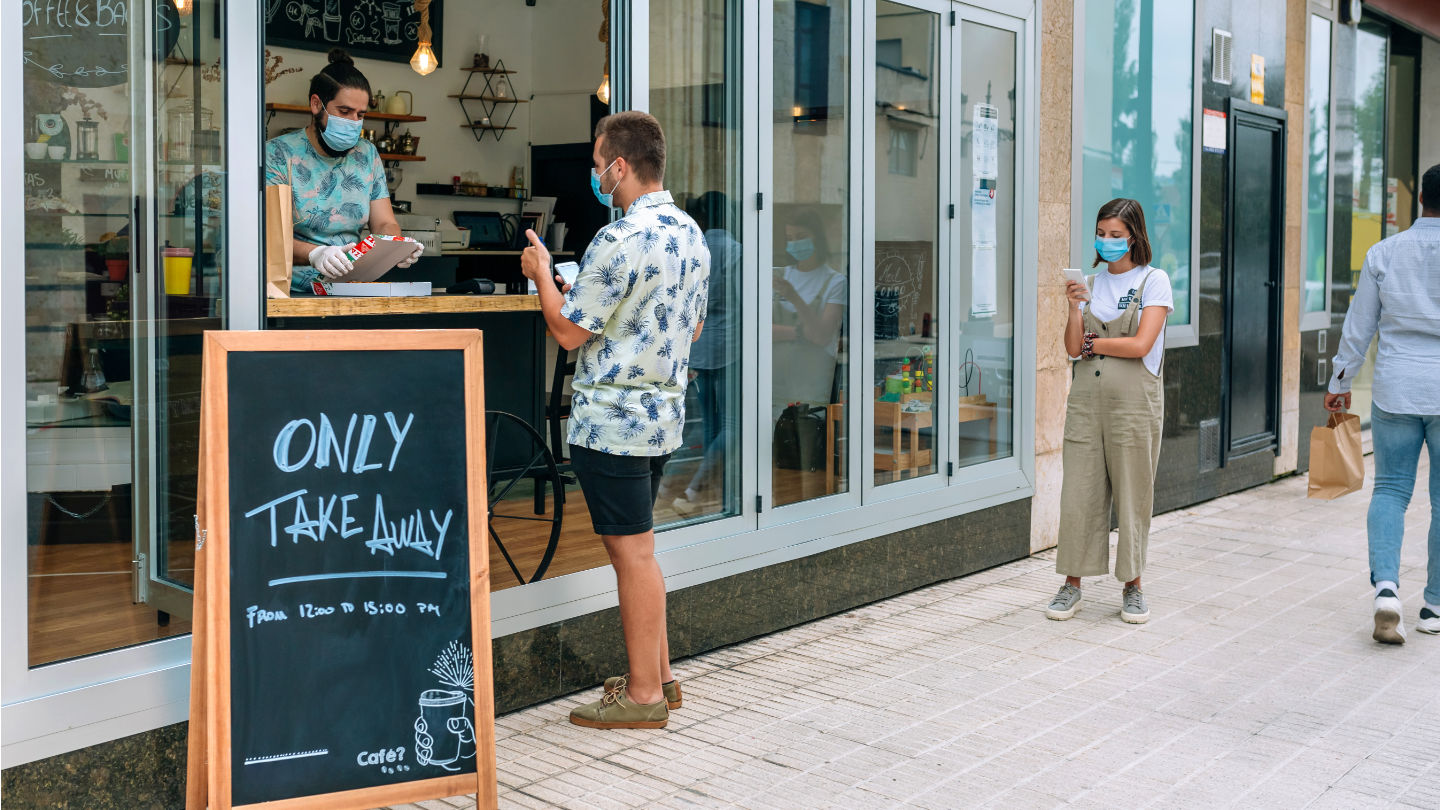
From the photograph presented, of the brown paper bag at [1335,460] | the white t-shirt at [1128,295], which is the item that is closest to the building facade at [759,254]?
the white t-shirt at [1128,295]

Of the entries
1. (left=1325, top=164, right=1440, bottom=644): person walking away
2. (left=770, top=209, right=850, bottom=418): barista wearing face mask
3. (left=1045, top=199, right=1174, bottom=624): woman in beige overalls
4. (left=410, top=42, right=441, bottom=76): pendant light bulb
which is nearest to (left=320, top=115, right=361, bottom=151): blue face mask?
(left=770, top=209, right=850, bottom=418): barista wearing face mask

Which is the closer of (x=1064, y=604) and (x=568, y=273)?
(x=568, y=273)

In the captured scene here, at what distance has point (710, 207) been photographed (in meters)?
4.85

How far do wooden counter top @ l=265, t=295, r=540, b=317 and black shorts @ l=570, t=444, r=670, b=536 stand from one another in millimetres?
543

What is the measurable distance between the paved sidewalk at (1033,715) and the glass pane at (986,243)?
2.68ft

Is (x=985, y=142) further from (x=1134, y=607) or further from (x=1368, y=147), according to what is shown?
(x=1368, y=147)

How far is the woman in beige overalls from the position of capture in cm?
521

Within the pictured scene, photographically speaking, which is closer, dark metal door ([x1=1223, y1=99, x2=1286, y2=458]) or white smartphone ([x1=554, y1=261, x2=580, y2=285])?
white smartphone ([x1=554, y1=261, x2=580, y2=285])

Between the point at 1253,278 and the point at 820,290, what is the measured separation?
4.56m

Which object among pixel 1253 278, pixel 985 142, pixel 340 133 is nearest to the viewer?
pixel 340 133

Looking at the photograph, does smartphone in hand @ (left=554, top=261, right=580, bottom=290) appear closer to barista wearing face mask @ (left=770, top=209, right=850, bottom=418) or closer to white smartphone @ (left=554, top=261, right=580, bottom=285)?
white smartphone @ (left=554, top=261, right=580, bottom=285)

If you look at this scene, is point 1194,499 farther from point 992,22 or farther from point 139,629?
point 139,629

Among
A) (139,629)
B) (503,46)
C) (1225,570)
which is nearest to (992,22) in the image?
(1225,570)

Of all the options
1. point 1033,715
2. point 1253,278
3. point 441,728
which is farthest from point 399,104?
point 441,728
